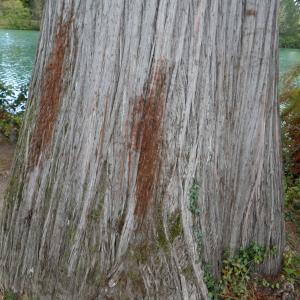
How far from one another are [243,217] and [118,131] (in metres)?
1.00

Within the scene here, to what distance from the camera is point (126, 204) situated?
2.30m

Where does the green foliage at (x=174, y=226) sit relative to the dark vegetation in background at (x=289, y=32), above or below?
below

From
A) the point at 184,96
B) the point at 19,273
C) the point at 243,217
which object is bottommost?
the point at 19,273

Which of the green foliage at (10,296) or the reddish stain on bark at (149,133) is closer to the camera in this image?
the reddish stain on bark at (149,133)

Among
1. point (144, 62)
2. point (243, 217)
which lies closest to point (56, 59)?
point (144, 62)

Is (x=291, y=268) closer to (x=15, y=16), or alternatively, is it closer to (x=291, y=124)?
(x=291, y=124)

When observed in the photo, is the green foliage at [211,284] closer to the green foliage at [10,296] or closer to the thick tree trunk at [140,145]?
the thick tree trunk at [140,145]

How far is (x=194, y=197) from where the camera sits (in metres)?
2.37

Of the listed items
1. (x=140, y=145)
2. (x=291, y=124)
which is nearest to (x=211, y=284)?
(x=140, y=145)

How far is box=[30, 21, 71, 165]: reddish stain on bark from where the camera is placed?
2.31 m

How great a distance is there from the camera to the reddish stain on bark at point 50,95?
231 cm

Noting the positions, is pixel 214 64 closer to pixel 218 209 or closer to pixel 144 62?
pixel 144 62

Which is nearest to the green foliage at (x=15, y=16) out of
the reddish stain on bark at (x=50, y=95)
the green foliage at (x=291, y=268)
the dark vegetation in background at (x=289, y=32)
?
the dark vegetation in background at (x=289, y=32)

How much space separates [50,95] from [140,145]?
0.59 m
